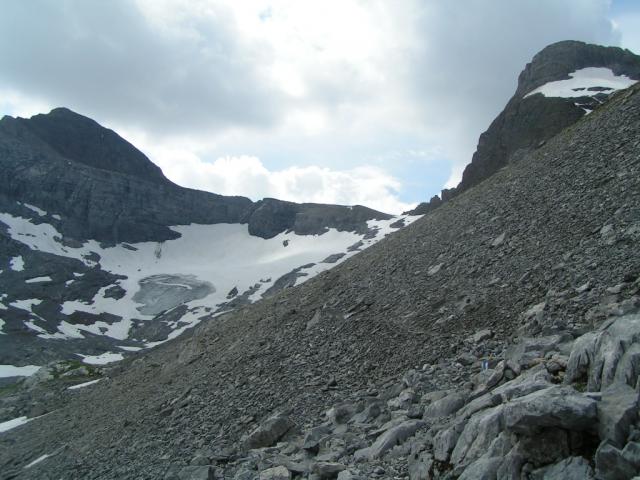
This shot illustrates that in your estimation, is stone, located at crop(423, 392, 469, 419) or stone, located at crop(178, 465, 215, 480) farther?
stone, located at crop(178, 465, 215, 480)

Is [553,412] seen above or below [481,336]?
below

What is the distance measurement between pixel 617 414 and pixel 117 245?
558 feet

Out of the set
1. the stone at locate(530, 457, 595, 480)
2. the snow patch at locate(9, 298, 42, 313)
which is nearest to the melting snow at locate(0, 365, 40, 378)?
the snow patch at locate(9, 298, 42, 313)

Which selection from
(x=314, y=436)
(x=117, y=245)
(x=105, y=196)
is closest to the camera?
(x=314, y=436)

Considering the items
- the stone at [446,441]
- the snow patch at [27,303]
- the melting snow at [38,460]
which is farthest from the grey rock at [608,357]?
the snow patch at [27,303]

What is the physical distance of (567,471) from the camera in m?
6.04

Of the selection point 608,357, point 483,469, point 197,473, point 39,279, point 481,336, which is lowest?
point 197,473

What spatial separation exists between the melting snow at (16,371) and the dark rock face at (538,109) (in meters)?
69.0

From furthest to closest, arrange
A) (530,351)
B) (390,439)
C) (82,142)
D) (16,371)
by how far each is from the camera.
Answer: (82,142) → (16,371) → (530,351) → (390,439)

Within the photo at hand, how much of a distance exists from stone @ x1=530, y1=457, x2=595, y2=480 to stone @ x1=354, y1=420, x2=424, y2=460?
369 centimetres

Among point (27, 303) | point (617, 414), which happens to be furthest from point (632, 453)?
point (27, 303)

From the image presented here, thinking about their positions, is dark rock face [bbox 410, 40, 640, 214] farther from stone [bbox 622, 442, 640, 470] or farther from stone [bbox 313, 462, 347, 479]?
stone [bbox 622, 442, 640, 470]

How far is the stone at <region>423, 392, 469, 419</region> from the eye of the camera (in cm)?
991

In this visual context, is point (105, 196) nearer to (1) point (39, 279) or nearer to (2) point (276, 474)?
(1) point (39, 279)
